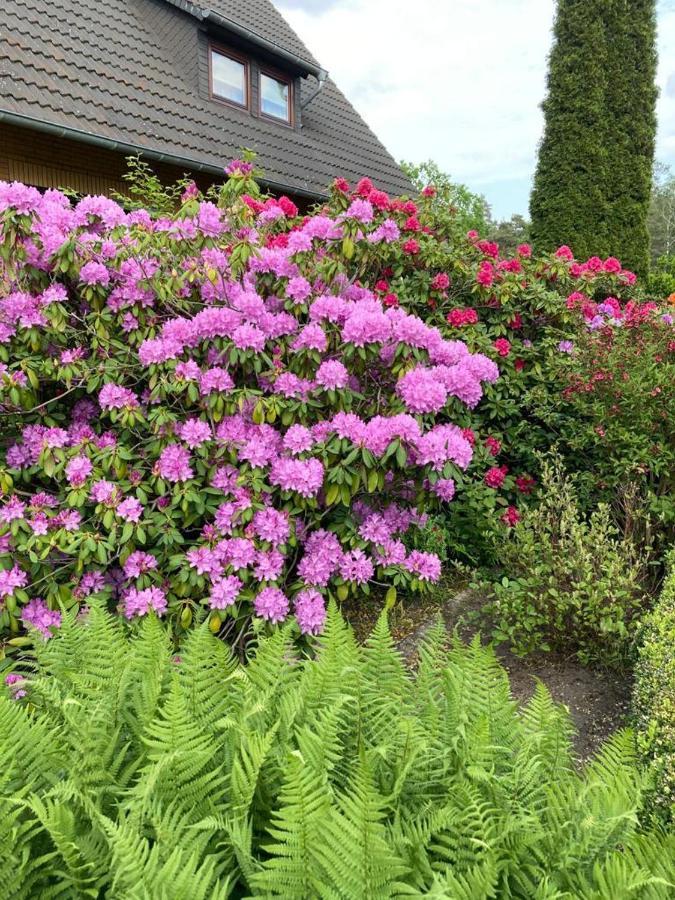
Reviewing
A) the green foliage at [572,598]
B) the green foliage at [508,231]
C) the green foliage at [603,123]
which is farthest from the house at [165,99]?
the green foliage at [508,231]

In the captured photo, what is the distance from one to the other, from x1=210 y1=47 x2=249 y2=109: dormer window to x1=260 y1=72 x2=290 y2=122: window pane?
32cm

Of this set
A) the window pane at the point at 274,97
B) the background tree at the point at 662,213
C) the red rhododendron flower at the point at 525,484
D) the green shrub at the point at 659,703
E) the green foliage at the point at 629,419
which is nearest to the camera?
the green shrub at the point at 659,703

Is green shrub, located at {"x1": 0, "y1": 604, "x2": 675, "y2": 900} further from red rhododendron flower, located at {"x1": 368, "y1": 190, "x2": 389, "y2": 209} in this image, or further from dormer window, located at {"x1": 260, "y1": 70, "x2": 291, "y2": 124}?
dormer window, located at {"x1": 260, "y1": 70, "x2": 291, "y2": 124}

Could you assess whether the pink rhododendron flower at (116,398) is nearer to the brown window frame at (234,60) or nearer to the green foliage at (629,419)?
the green foliage at (629,419)

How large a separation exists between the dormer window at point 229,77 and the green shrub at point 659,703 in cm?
957

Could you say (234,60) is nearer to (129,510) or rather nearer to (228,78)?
(228,78)

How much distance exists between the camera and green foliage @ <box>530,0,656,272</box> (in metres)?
10.0

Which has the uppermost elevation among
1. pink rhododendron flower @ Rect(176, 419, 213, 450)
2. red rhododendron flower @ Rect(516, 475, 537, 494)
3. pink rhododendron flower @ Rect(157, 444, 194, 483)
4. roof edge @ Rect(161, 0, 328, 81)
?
roof edge @ Rect(161, 0, 328, 81)

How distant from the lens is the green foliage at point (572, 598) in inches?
100

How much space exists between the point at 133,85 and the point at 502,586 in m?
8.25

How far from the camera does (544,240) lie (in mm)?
10781

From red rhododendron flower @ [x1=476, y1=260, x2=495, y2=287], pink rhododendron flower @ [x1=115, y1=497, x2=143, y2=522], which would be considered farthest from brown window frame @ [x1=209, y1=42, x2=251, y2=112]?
pink rhododendron flower @ [x1=115, y1=497, x2=143, y2=522]

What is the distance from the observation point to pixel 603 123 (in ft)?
33.3

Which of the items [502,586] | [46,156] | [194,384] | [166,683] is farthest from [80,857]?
[46,156]
